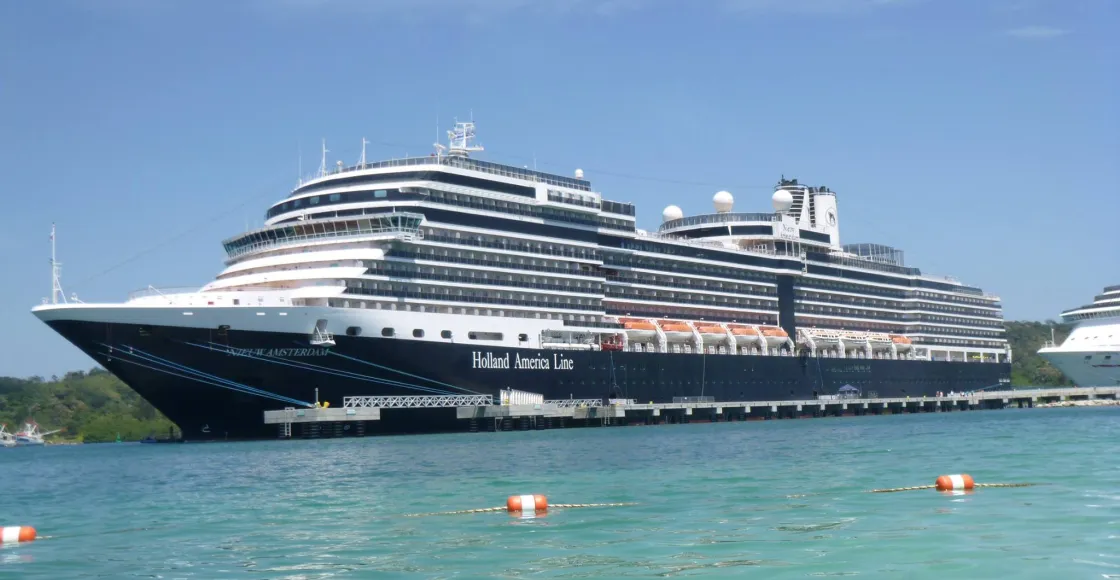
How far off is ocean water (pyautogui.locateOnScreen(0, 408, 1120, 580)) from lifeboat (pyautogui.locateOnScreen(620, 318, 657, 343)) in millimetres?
30684

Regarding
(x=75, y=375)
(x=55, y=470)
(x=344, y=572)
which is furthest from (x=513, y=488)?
(x=75, y=375)

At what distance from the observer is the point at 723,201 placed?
3504 inches

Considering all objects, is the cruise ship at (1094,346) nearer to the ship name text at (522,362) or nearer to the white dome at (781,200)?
the white dome at (781,200)

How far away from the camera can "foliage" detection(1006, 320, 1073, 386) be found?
149m

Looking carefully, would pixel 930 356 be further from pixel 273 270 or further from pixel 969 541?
pixel 969 541

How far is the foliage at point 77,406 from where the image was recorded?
9919cm

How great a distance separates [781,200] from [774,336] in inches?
550

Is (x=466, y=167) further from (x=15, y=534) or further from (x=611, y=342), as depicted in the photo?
(x=15, y=534)

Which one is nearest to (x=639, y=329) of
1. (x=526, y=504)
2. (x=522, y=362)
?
(x=522, y=362)

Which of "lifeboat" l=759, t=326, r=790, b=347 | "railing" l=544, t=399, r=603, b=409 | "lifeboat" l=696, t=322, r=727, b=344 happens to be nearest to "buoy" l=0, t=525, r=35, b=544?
"railing" l=544, t=399, r=603, b=409

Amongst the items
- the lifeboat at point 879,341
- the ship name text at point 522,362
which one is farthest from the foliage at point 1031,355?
the ship name text at point 522,362

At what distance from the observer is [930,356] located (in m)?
102

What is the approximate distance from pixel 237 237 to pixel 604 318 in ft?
71.5

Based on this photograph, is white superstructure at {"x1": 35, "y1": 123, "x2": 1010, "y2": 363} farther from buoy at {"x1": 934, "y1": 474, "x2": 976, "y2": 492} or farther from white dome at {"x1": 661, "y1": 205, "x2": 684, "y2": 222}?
buoy at {"x1": 934, "y1": 474, "x2": 976, "y2": 492}
